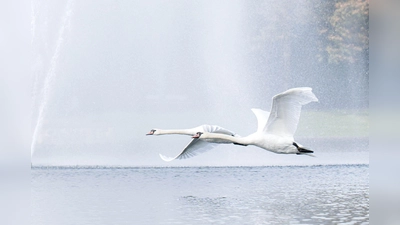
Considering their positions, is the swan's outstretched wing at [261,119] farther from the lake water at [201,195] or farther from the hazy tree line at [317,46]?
the hazy tree line at [317,46]

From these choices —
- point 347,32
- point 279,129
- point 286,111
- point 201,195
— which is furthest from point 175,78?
point 286,111

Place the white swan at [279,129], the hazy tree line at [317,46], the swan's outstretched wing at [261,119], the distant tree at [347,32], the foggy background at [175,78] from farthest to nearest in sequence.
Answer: the distant tree at [347,32]
the hazy tree line at [317,46]
the foggy background at [175,78]
the swan's outstretched wing at [261,119]
the white swan at [279,129]

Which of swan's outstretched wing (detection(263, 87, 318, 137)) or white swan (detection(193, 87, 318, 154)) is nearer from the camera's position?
swan's outstretched wing (detection(263, 87, 318, 137))

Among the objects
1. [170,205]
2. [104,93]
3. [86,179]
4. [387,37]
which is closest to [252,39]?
[104,93]

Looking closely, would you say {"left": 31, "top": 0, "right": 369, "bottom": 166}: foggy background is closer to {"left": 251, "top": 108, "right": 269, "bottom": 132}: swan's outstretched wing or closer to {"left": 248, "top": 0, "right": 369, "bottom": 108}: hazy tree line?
{"left": 248, "top": 0, "right": 369, "bottom": 108}: hazy tree line

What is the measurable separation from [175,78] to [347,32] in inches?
114

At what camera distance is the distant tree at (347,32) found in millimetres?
11406

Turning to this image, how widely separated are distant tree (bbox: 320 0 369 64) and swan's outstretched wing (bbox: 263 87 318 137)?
12.9ft

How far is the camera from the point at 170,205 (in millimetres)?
7871

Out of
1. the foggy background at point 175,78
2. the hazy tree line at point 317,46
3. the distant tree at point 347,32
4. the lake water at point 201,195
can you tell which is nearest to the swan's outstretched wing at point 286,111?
the lake water at point 201,195

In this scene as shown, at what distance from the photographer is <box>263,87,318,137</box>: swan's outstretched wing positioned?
6957 millimetres

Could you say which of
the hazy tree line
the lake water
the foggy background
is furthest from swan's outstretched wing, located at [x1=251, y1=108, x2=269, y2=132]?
the hazy tree line

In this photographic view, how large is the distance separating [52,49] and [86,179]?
2.23m

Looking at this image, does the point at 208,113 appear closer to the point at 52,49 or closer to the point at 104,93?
the point at 104,93
